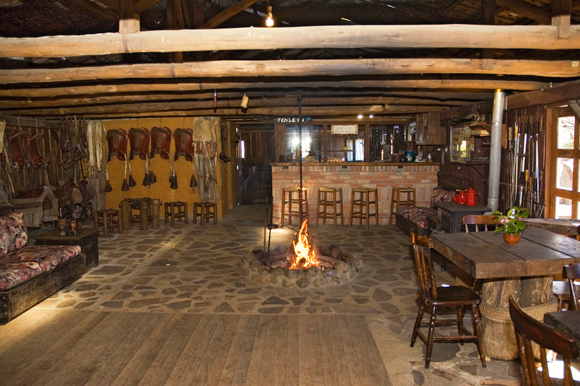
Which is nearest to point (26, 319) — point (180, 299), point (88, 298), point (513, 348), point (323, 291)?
point (88, 298)

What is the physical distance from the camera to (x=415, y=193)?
10.0 m

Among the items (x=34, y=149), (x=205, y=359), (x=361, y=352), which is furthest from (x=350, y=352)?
(x=34, y=149)

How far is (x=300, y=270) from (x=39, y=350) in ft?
10.5

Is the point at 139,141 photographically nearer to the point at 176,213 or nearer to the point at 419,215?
the point at 176,213

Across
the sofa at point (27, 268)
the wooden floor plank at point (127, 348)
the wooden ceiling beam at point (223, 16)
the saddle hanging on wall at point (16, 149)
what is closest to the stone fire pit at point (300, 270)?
the wooden floor plank at point (127, 348)

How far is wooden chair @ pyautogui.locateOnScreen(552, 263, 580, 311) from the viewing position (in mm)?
2994

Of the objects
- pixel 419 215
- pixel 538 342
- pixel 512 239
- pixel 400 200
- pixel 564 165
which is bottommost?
pixel 419 215


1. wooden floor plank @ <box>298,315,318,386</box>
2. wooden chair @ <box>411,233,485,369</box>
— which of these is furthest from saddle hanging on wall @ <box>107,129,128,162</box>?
wooden chair @ <box>411,233,485,369</box>

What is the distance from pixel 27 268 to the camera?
510 cm

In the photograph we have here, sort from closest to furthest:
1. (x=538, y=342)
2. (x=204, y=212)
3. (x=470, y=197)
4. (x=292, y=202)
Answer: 1. (x=538, y=342)
2. (x=470, y=197)
3. (x=292, y=202)
4. (x=204, y=212)

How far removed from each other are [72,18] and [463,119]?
719cm

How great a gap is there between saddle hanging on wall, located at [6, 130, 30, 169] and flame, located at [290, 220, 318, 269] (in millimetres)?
6789

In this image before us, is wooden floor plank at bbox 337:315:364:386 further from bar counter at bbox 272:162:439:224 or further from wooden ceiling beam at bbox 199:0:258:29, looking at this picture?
bar counter at bbox 272:162:439:224

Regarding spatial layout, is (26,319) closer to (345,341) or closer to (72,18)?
(345,341)
